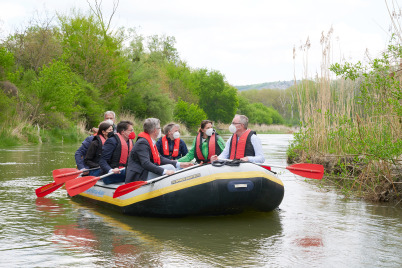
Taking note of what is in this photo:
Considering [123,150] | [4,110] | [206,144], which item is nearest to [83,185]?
[123,150]

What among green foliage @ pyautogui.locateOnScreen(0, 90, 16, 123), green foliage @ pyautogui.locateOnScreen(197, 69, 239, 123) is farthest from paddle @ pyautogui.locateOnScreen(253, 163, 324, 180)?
green foliage @ pyautogui.locateOnScreen(197, 69, 239, 123)

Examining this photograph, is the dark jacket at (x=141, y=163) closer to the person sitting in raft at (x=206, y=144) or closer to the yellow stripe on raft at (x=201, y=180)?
the yellow stripe on raft at (x=201, y=180)

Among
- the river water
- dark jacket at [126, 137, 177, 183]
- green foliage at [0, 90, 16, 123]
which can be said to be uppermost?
green foliage at [0, 90, 16, 123]

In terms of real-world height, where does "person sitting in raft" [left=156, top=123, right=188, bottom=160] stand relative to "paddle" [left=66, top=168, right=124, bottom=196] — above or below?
above

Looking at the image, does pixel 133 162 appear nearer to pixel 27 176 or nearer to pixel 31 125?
pixel 27 176

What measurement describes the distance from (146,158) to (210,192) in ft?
2.92

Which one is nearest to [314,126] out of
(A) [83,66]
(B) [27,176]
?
(B) [27,176]

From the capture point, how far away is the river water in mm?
4082

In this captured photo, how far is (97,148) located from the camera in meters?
6.84

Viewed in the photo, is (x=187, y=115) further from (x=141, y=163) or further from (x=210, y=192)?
(x=210, y=192)

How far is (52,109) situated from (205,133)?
50.4 feet

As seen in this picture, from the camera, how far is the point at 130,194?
19.1 feet

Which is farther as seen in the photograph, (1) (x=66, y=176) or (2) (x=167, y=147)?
(2) (x=167, y=147)

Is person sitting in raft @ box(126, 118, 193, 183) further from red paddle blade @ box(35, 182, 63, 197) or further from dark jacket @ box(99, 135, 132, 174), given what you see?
red paddle blade @ box(35, 182, 63, 197)
